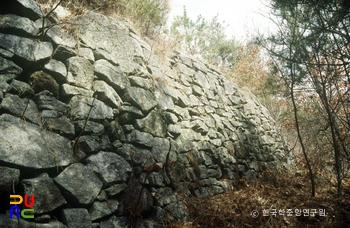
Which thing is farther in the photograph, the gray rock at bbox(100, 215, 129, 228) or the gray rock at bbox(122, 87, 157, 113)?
the gray rock at bbox(122, 87, 157, 113)

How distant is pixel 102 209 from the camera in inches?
102

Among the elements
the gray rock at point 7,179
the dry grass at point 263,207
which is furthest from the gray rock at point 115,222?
the gray rock at point 7,179

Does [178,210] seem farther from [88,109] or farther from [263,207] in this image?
[88,109]

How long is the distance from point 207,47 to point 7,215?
1036cm

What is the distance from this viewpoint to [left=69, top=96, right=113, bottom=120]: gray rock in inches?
114

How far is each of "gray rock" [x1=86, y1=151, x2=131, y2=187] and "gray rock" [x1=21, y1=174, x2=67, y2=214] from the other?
53 cm

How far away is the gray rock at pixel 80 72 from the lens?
120 inches

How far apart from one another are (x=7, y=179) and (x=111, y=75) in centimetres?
204

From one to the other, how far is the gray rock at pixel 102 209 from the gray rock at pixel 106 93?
4.78ft

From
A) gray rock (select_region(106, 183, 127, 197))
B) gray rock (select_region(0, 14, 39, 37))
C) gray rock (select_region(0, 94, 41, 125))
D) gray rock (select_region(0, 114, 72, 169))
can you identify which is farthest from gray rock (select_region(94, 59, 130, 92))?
gray rock (select_region(106, 183, 127, 197))

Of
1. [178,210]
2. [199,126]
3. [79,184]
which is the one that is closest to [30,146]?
[79,184]

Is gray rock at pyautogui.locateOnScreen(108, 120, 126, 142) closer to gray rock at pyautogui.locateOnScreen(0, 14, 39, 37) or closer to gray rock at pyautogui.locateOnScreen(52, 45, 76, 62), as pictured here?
gray rock at pyautogui.locateOnScreen(52, 45, 76, 62)

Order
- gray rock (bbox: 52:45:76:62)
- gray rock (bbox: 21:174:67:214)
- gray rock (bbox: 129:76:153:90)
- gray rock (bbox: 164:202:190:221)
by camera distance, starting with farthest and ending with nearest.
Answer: gray rock (bbox: 129:76:153:90), gray rock (bbox: 164:202:190:221), gray rock (bbox: 52:45:76:62), gray rock (bbox: 21:174:67:214)

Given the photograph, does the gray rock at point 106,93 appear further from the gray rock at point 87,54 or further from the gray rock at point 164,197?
the gray rock at point 164,197
